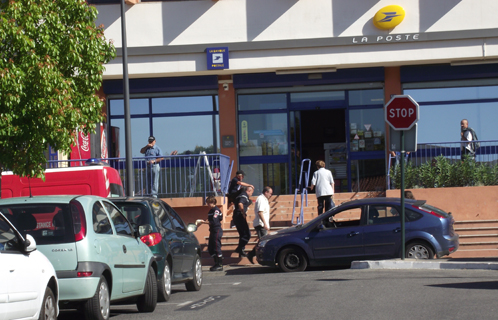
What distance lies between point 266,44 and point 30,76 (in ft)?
35.4

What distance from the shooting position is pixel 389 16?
64.0 ft

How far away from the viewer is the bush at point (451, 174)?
17.3 metres

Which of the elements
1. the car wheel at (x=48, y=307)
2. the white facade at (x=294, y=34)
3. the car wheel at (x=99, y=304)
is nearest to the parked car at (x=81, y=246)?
the car wheel at (x=99, y=304)

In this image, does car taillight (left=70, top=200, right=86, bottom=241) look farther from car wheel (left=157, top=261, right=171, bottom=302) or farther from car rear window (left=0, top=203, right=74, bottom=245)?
car wheel (left=157, top=261, right=171, bottom=302)

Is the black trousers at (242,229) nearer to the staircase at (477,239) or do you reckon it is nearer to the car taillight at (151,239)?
the staircase at (477,239)

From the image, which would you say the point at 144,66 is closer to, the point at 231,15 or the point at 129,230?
the point at 231,15

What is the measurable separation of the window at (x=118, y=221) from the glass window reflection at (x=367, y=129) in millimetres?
13793

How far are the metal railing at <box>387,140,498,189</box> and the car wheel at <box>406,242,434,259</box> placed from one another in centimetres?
528

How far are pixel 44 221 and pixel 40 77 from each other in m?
3.71

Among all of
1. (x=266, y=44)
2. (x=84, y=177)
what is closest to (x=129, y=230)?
(x=84, y=177)

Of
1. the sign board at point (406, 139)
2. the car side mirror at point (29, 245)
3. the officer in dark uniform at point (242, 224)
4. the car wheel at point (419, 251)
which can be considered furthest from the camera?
the officer in dark uniform at point (242, 224)

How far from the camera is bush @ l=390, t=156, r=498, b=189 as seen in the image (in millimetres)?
17266

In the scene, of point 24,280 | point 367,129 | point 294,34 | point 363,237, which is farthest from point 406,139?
point 367,129

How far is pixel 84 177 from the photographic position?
12305mm
